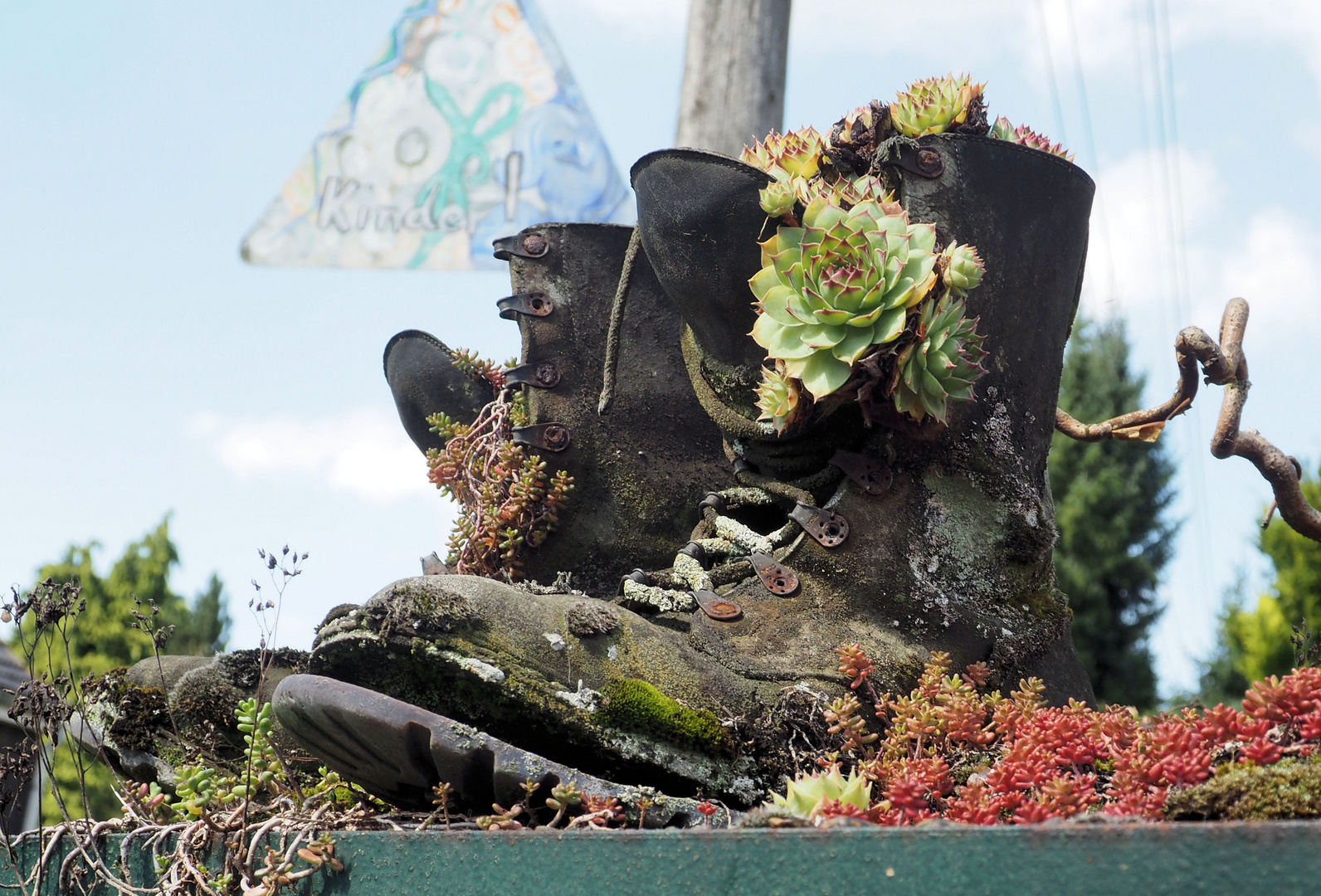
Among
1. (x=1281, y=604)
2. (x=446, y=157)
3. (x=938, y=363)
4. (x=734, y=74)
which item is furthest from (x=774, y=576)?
(x=1281, y=604)

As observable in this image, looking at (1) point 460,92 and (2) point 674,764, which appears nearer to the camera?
(2) point 674,764

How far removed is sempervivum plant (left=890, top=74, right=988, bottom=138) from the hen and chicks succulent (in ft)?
0.40

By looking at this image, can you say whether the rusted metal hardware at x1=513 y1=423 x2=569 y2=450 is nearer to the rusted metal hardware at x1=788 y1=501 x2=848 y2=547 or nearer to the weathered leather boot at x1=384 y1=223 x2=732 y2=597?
the weathered leather boot at x1=384 y1=223 x2=732 y2=597

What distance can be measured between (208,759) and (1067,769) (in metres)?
1.02

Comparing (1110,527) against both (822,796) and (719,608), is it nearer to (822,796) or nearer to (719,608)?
(719,608)

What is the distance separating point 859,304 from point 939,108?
0.36 metres

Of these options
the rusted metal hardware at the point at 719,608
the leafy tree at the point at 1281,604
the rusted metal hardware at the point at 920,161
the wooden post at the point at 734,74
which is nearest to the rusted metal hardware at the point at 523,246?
the rusted metal hardware at the point at 920,161

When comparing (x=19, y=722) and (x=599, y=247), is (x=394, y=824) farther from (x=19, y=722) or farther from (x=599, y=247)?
(x=599, y=247)

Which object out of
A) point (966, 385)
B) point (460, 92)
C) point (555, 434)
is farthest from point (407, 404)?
point (460, 92)

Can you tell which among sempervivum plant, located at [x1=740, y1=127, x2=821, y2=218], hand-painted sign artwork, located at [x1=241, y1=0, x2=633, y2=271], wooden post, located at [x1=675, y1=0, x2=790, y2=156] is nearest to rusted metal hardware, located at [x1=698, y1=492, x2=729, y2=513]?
sempervivum plant, located at [x1=740, y1=127, x2=821, y2=218]

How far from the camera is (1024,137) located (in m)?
1.66

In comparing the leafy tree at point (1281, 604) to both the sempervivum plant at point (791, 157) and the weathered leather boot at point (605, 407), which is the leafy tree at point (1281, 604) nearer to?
the weathered leather boot at point (605, 407)

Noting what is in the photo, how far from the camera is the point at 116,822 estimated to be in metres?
1.26

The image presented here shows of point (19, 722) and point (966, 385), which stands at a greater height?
point (966, 385)
